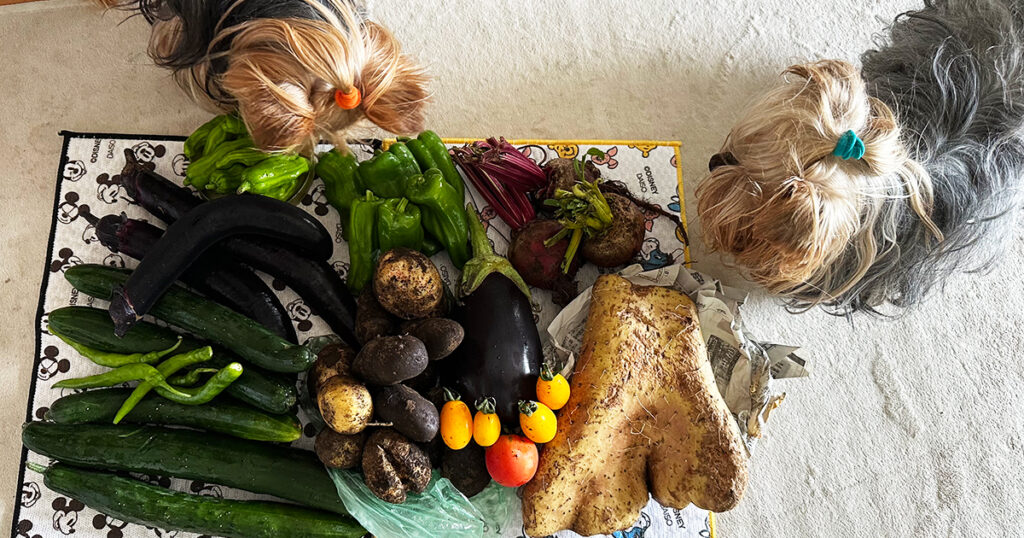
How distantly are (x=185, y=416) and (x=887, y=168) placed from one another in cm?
153

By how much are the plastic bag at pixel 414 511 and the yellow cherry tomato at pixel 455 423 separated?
11 centimetres

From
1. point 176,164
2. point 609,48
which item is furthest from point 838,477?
point 176,164

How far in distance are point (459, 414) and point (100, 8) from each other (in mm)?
1615

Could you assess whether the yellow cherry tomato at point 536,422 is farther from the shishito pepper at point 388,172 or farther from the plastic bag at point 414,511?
the shishito pepper at point 388,172

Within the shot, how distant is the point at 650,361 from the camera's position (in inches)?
61.7

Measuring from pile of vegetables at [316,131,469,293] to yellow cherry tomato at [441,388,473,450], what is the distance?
379 millimetres

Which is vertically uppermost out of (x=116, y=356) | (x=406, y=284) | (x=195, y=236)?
(x=195, y=236)

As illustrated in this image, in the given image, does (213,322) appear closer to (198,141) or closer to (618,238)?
(198,141)

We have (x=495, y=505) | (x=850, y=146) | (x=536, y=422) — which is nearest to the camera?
(x=850, y=146)

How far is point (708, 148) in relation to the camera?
2.10 meters

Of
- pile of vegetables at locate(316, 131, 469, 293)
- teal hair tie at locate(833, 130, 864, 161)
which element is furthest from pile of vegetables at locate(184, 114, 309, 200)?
teal hair tie at locate(833, 130, 864, 161)

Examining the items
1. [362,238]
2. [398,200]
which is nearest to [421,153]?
[398,200]

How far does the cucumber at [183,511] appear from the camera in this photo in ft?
4.87

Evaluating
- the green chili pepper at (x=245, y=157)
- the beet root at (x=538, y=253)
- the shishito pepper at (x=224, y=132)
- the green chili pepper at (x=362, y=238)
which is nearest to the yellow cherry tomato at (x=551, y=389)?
the beet root at (x=538, y=253)
